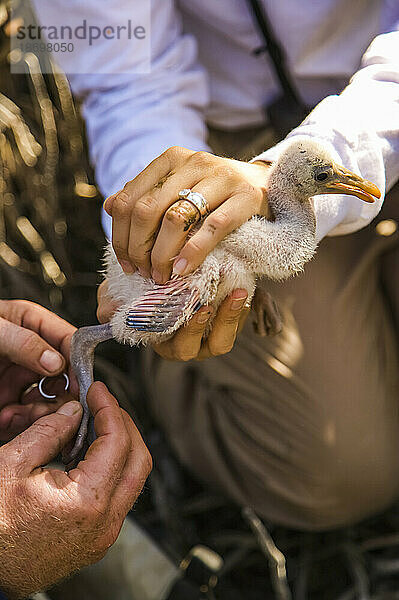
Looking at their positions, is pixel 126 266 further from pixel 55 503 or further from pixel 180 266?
pixel 55 503

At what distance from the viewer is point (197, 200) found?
0.87 meters

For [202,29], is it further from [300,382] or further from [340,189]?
[300,382]

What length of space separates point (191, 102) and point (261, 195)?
1.56 feet

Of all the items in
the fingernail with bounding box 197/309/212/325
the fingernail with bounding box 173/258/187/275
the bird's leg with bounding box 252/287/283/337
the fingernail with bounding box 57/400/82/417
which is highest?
the fingernail with bounding box 173/258/187/275

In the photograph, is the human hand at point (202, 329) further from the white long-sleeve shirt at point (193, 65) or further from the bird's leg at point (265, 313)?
the white long-sleeve shirt at point (193, 65)

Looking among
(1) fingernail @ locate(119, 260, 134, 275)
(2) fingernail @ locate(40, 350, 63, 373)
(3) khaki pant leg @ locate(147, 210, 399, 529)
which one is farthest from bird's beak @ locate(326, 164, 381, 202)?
(2) fingernail @ locate(40, 350, 63, 373)

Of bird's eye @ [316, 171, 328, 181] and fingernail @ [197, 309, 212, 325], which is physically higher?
bird's eye @ [316, 171, 328, 181]

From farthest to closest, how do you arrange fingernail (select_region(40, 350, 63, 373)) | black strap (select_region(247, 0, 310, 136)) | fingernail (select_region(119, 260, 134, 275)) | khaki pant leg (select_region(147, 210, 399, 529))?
khaki pant leg (select_region(147, 210, 399, 529)) → black strap (select_region(247, 0, 310, 136)) → fingernail (select_region(40, 350, 63, 373)) → fingernail (select_region(119, 260, 134, 275))

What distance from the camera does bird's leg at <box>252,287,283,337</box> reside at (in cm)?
104

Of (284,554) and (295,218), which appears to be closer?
(295,218)

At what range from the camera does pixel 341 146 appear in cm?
99

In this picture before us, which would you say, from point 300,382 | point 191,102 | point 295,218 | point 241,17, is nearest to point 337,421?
point 300,382

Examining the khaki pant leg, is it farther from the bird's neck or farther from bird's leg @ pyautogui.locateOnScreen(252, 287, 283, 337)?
the bird's neck

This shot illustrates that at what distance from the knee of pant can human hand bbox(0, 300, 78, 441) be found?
628 millimetres
